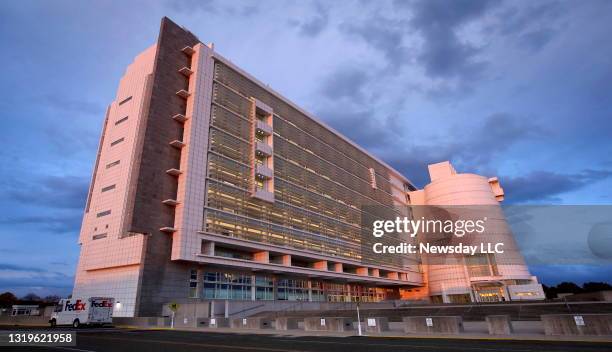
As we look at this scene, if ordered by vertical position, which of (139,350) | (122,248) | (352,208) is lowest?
(139,350)

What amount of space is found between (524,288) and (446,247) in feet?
71.2

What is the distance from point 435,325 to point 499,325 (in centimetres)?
345

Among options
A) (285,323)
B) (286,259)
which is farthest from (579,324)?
(286,259)

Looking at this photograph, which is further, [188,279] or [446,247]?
[446,247]

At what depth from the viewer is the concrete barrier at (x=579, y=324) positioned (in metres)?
16.0

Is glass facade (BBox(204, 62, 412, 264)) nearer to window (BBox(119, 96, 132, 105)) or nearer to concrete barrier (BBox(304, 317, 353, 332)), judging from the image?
window (BBox(119, 96, 132, 105))

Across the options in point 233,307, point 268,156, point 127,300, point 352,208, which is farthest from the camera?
point 352,208

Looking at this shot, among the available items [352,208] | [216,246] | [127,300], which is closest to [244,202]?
[216,246]

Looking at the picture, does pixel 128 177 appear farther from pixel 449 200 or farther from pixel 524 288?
pixel 524 288

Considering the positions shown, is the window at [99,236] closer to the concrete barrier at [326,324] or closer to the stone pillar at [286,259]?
the stone pillar at [286,259]

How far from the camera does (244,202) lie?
57875 millimetres

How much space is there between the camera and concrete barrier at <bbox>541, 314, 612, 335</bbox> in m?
16.0

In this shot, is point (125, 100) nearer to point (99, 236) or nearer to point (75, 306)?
point (99, 236)

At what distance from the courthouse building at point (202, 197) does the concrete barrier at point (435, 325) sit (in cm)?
3395
